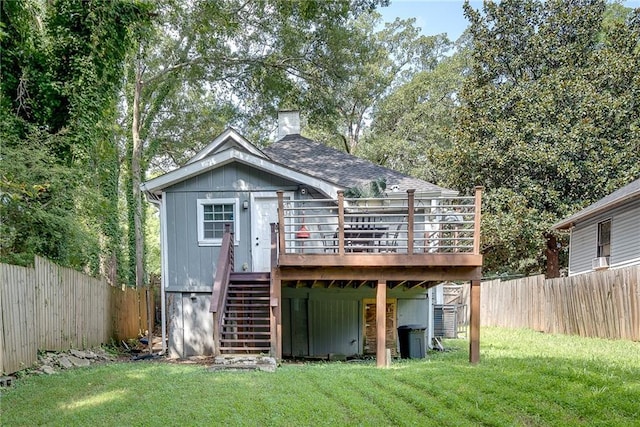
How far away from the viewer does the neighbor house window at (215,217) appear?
34.9 feet

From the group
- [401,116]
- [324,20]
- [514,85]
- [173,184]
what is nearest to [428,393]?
[173,184]

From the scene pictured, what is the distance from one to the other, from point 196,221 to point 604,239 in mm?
12073

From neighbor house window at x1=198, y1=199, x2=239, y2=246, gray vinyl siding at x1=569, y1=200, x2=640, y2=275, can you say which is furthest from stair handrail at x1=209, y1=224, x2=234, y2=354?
gray vinyl siding at x1=569, y1=200, x2=640, y2=275

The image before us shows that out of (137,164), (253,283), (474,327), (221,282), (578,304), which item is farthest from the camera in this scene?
(137,164)

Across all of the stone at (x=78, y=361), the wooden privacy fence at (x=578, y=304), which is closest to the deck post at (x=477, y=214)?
the wooden privacy fence at (x=578, y=304)

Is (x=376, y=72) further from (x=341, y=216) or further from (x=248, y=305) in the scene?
(x=341, y=216)

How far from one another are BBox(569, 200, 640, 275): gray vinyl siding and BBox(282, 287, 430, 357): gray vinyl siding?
6553 millimetres

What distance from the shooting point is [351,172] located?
12.7 metres

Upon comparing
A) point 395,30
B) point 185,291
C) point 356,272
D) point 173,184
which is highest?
point 395,30

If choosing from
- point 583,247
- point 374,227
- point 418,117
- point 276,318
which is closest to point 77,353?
point 276,318

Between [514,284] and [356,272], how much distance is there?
9365 mm

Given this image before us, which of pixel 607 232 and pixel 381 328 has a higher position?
pixel 607 232

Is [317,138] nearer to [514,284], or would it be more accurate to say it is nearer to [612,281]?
[514,284]

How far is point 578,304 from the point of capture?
1095 cm
